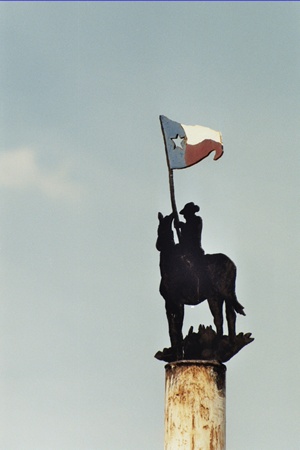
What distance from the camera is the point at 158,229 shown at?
12.1m

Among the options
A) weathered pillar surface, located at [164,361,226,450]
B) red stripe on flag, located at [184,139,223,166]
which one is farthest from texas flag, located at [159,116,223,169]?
weathered pillar surface, located at [164,361,226,450]

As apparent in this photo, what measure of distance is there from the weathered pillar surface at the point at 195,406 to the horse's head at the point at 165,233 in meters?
1.62

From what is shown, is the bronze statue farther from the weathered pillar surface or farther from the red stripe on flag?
the red stripe on flag

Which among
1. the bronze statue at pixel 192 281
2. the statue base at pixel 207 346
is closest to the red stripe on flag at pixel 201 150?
the bronze statue at pixel 192 281

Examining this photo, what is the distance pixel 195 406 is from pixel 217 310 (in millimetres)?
1415

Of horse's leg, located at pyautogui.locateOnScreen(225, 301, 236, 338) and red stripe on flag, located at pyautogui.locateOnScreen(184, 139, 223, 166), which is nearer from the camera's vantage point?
horse's leg, located at pyautogui.locateOnScreen(225, 301, 236, 338)

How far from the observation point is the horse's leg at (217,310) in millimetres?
11594

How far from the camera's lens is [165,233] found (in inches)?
474

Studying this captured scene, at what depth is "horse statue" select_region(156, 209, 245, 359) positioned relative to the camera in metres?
11.7

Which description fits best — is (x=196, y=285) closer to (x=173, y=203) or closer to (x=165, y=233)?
(x=165, y=233)

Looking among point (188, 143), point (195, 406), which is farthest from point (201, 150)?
point (195, 406)

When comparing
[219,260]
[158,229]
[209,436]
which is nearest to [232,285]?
[219,260]

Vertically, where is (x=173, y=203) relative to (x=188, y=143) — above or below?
below

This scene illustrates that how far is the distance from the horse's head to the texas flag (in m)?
0.88
